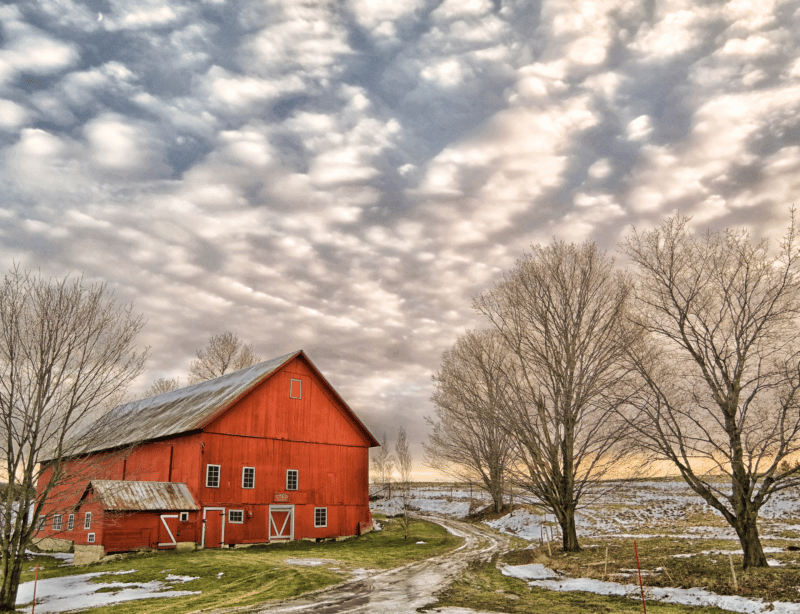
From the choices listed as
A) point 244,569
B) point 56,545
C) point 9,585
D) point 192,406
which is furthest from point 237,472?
point 9,585

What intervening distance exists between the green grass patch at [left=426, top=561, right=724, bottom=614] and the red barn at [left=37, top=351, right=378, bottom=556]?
52.7ft

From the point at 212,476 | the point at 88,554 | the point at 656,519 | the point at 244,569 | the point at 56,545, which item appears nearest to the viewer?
the point at 244,569

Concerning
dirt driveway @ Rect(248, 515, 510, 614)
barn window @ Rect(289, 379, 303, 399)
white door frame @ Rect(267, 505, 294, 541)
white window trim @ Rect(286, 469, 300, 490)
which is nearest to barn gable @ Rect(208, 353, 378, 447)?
barn window @ Rect(289, 379, 303, 399)

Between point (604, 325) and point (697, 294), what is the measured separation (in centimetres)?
469

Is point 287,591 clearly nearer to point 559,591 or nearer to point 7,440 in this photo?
point 559,591

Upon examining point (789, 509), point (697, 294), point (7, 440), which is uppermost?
point (697, 294)

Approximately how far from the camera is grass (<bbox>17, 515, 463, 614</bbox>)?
14.8m

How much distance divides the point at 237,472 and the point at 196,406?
6.21 metres

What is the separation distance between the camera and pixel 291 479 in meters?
Answer: 31.8

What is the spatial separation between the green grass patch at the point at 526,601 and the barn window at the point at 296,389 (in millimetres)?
17989

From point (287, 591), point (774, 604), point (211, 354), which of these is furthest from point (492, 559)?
point (211, 354)

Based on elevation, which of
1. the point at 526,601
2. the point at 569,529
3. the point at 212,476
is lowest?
the point at 526,601

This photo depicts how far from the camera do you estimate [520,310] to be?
2245 cm

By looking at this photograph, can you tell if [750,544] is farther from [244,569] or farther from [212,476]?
[212,476]
